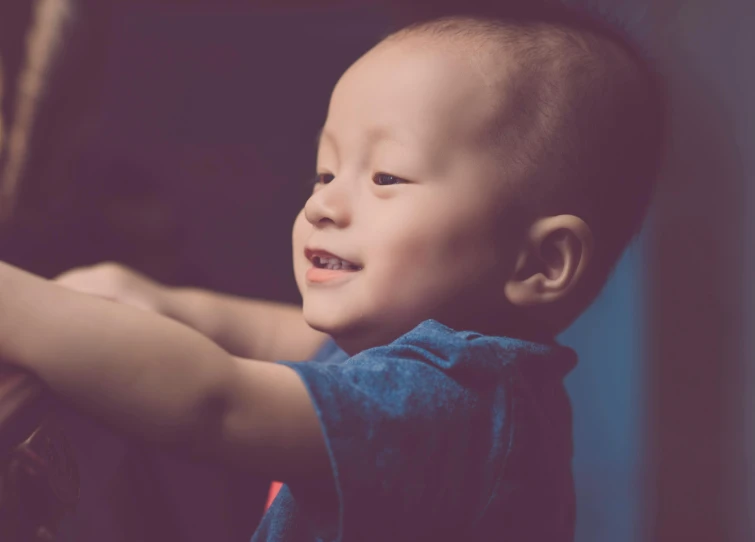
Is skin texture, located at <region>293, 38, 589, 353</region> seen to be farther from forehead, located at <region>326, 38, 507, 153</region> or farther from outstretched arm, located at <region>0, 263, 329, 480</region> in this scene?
outstretched arm, located at <region>0, 263, 329, 480</region>

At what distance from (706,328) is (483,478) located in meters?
0.76

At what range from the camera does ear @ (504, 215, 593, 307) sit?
1.64 ft

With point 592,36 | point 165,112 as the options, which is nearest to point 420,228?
point 592,36

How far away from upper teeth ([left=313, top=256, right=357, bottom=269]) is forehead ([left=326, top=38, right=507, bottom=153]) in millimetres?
85

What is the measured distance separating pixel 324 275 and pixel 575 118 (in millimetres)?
199

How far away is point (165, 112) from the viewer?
1.07m

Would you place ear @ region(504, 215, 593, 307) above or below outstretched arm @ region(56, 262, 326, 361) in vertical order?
above

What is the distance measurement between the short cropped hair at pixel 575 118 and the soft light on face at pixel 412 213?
2 centimetres

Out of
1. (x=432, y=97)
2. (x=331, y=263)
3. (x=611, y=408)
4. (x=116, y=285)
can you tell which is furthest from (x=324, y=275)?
(x=611, y=408)

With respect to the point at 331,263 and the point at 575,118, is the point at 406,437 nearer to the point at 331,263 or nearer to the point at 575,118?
the point at 331,263

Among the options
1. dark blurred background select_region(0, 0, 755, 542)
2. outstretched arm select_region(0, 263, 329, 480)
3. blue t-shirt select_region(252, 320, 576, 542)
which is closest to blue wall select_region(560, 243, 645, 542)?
dark blurred background select_region(0, 0, 755, 542)

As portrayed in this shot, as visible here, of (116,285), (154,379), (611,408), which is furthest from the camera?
(611,408)

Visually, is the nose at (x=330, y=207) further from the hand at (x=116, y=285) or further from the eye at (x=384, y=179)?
the hand at (x=116, y=285)

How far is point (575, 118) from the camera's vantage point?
510 millimetres
